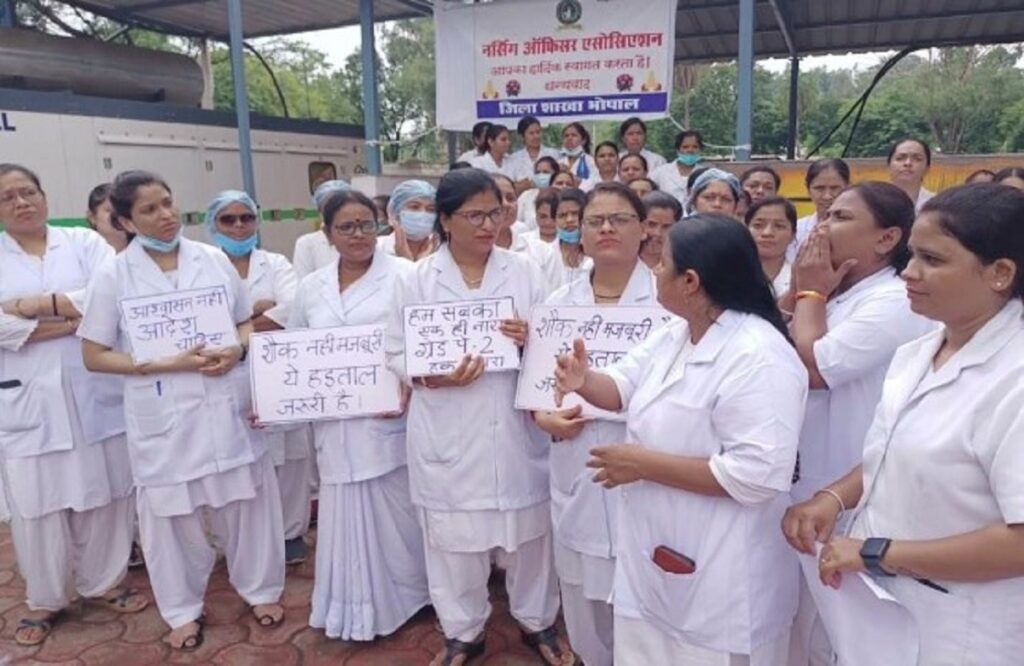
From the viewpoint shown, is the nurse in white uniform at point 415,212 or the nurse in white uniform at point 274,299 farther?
the nurse in white uniform at point 415,212

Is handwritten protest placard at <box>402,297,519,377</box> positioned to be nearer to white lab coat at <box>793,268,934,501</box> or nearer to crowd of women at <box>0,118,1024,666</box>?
crowd of women at <box>0,118,1024,666</box>

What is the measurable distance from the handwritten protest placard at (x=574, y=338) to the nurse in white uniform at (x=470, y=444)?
0.09 metres

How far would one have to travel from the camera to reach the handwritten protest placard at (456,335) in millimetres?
2650

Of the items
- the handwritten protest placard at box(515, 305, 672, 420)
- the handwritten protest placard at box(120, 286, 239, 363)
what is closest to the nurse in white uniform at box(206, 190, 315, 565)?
the handwritten protest placard at box(120, 286, 239, 363)

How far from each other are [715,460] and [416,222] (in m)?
2.46

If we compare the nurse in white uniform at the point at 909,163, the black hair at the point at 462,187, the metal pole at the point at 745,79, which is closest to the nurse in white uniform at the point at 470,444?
the black hair at the point at 462,187

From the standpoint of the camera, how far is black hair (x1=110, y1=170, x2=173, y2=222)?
2.97 m

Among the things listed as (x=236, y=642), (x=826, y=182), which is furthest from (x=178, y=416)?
(x=826, y=182)

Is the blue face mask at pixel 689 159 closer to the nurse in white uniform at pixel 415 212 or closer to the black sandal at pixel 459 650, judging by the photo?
the nurse in white uniform at pixel 415 212

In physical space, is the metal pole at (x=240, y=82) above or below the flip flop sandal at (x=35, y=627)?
above

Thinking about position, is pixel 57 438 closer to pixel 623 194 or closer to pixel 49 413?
pixel 49 413

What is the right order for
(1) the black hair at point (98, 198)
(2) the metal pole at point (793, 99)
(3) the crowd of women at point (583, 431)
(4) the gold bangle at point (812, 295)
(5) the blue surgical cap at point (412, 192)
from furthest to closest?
(2) the metal pole at point (793, 99) → (1) the black hair at point (98, 198) → (5) the blue surgical cap at point (412, 192) → (4) the gold bangle at point (812, 295) → (3) the crowd of women at point (583, 431)

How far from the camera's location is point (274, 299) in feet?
12.4

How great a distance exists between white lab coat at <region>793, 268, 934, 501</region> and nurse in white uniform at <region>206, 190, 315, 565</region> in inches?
92.8
